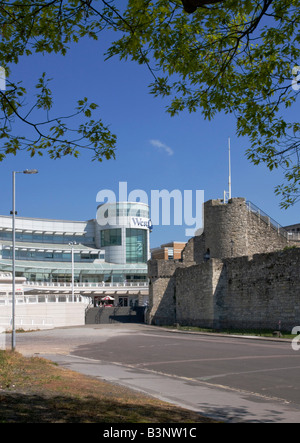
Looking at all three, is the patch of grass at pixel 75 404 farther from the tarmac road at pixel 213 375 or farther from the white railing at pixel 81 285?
the white railing at pixel 81 285

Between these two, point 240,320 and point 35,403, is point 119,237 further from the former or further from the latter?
point 35,403

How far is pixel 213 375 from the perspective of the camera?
14.4 m

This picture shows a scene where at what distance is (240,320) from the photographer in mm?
37125

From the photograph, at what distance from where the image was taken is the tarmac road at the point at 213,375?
942 centimetres

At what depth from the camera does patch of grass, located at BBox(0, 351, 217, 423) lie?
727cm

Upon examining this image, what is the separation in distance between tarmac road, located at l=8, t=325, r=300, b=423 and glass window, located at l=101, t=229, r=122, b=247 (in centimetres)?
7636

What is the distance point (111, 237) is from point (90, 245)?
6177 millimetres

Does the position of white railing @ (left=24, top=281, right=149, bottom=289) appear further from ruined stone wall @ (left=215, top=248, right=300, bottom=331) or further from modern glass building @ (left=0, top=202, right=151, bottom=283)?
ruined stone wall @ (left=215, top=248, right=300, bottom=331)

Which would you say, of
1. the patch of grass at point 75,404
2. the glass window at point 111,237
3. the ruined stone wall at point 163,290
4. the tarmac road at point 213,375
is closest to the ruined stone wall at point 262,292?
the tarmac road at point 213,375

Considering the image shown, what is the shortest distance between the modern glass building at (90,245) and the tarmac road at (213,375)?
7128 cm

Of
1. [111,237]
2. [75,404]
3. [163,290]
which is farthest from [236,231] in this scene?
[111,237]

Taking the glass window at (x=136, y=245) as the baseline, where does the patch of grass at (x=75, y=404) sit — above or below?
below

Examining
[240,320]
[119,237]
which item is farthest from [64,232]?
[240,320]

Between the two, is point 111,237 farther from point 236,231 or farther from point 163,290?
point 236,231
